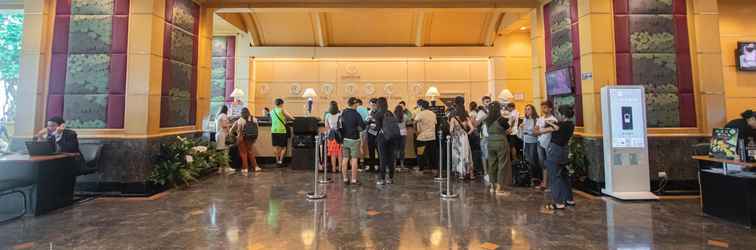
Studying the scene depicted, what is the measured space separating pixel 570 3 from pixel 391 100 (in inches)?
266

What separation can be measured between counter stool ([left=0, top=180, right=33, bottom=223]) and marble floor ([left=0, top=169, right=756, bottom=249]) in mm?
209

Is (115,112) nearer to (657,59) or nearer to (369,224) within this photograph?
(369,224)

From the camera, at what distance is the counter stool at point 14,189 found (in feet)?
10.8

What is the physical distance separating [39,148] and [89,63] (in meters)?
1.48

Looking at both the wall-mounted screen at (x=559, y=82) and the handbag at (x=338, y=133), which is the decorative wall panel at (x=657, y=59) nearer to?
the wall-mounted screen at (x=559, y=82)

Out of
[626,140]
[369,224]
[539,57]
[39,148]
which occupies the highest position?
[539,57]

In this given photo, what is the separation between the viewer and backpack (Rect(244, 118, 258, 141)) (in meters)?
6.63

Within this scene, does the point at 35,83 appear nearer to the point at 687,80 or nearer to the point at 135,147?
the point at 135,147

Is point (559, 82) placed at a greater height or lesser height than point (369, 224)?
greater

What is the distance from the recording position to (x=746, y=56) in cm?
644

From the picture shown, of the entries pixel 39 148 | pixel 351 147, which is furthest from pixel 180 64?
pixel 351 147

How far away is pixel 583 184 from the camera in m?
4.97

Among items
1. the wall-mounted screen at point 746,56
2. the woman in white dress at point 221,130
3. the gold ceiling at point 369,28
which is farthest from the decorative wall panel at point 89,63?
the wall-mounted screen at point 746,56

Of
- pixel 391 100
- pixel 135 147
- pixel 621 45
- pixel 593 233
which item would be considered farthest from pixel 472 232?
pixel 391 100
